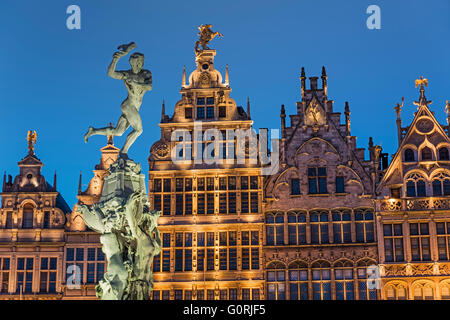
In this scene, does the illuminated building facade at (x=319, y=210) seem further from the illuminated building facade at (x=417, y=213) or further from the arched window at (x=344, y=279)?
the illuminated building facade at (x=417, y=213)

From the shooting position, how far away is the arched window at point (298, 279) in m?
34.2

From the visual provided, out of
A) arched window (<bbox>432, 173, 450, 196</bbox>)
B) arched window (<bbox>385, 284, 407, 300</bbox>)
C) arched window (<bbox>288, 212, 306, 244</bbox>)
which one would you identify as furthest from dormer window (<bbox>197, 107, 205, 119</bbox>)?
arched window (<bbox>385, 284, 407, 300</bbox>)

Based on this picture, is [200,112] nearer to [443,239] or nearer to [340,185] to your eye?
[340,185]

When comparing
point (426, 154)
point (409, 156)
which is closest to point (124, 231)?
point (409, 156)

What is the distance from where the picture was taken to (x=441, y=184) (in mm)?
34531

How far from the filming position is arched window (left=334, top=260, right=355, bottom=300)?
111ft

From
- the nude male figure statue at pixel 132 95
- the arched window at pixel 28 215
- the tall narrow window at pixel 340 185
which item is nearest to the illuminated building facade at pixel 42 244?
the arched window at pixel 28 215

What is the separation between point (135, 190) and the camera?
64.1 ft

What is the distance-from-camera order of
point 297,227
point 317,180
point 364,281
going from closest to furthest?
point 364,281 → point 297,227 → point 317,180

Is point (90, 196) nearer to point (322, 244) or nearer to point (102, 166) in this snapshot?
point (102, 166)

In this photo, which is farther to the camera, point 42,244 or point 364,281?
point 42,244

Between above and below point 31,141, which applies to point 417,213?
below

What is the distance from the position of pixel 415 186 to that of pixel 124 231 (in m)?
19.6

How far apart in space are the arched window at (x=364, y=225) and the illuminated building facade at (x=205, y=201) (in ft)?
15.5
